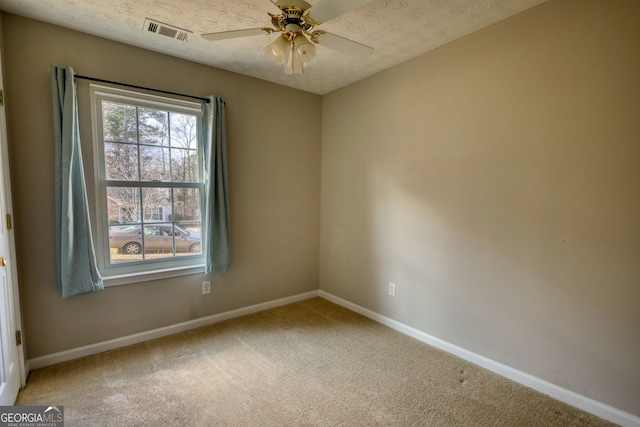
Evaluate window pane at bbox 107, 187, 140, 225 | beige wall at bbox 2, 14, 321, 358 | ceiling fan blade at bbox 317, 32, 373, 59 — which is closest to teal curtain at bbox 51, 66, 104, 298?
beige wall at bbox 2, 14, 321, 358

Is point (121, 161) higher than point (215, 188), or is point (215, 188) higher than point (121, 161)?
point (121, 161)

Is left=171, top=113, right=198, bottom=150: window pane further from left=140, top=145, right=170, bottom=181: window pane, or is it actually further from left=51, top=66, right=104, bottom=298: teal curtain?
left=51, top=66, right=104, bottom=298: teal curtain

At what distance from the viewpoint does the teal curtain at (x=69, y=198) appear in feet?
6.75

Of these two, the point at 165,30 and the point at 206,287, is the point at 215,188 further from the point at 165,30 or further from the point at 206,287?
the point at 165,30

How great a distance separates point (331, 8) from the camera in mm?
1385

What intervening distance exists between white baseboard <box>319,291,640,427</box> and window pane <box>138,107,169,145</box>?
273 cm

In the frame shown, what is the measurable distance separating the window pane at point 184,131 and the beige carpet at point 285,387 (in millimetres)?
1788

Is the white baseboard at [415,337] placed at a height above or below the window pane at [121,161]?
below

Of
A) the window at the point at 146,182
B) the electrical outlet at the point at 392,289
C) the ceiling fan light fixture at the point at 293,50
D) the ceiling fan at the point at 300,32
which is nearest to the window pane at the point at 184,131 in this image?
the window at the point at 146,182

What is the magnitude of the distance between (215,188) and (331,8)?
1.88 metres

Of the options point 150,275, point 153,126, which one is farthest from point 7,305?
point 153,126

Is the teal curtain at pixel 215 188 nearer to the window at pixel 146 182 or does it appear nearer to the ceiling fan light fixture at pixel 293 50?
the window at pixel 146 182

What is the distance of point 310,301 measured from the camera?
3.56 metres

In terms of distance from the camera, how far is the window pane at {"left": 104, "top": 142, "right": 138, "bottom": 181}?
236cm
